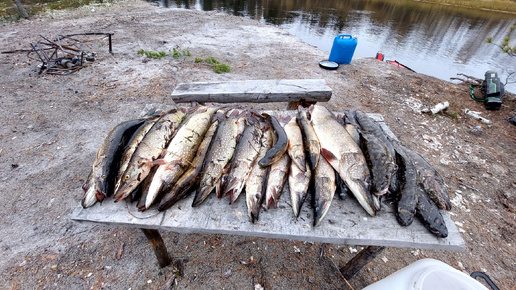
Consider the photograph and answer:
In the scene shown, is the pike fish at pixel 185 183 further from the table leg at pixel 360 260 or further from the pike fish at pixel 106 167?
the table leg at pixel 360 260

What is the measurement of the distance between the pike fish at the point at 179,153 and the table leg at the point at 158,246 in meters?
0.52

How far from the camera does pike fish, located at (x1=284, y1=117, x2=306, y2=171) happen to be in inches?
83.5

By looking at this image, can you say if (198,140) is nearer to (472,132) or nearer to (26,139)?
(26,139)

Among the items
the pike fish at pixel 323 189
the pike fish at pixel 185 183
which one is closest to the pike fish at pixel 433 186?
the pike fish at pixel 323 189

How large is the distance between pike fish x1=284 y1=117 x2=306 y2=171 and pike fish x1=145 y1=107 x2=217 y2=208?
99 cm

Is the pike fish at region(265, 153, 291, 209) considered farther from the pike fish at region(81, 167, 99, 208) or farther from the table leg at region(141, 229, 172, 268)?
the pike fish at region(81, 167, 99, 208)

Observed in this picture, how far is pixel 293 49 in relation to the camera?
31.0ft

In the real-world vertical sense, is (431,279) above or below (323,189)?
below

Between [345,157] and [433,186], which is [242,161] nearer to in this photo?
[345,157]

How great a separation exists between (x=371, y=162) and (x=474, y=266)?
214 cm

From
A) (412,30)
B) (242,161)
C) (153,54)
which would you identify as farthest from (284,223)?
(412,30)

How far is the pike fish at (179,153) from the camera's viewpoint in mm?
1885

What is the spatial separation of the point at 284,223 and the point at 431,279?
109cm

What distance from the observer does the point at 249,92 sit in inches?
142
